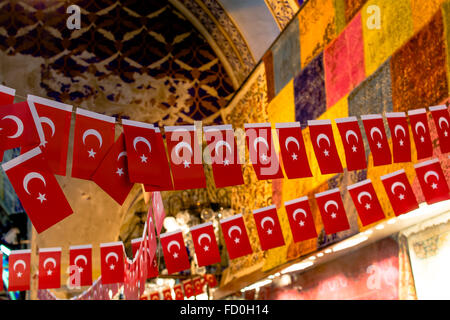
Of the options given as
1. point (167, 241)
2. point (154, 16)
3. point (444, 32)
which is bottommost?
point (167, 241)

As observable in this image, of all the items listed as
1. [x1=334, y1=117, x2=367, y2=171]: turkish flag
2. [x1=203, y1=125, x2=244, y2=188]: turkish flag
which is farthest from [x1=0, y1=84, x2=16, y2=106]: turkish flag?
[x1=334, y1=117, x2=367, y2=171]: turkish flag

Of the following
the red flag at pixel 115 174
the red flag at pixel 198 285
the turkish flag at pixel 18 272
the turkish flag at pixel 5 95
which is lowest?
the red flag at pixel 198 285

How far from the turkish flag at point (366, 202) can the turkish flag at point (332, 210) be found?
0.20 metres

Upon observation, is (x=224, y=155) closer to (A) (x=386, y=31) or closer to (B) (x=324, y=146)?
(B) (x=324, y=146)

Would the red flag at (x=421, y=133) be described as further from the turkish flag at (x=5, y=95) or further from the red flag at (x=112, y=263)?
the red flag at (x=112, y=263)

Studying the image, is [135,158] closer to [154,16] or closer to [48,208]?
[48,208]

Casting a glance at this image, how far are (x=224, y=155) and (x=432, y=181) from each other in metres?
1.36

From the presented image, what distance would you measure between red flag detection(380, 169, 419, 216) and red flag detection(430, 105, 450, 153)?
0.38 meters

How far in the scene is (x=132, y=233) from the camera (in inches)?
408

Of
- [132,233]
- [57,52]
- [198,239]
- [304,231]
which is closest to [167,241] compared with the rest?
[198,239]

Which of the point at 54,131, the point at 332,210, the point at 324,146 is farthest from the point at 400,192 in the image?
the point at 54,131

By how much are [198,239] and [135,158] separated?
1573mm

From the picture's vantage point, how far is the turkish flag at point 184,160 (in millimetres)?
3736

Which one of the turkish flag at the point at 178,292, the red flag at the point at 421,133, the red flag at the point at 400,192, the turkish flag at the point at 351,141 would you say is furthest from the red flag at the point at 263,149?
the turkish flag at the point at 178,292
